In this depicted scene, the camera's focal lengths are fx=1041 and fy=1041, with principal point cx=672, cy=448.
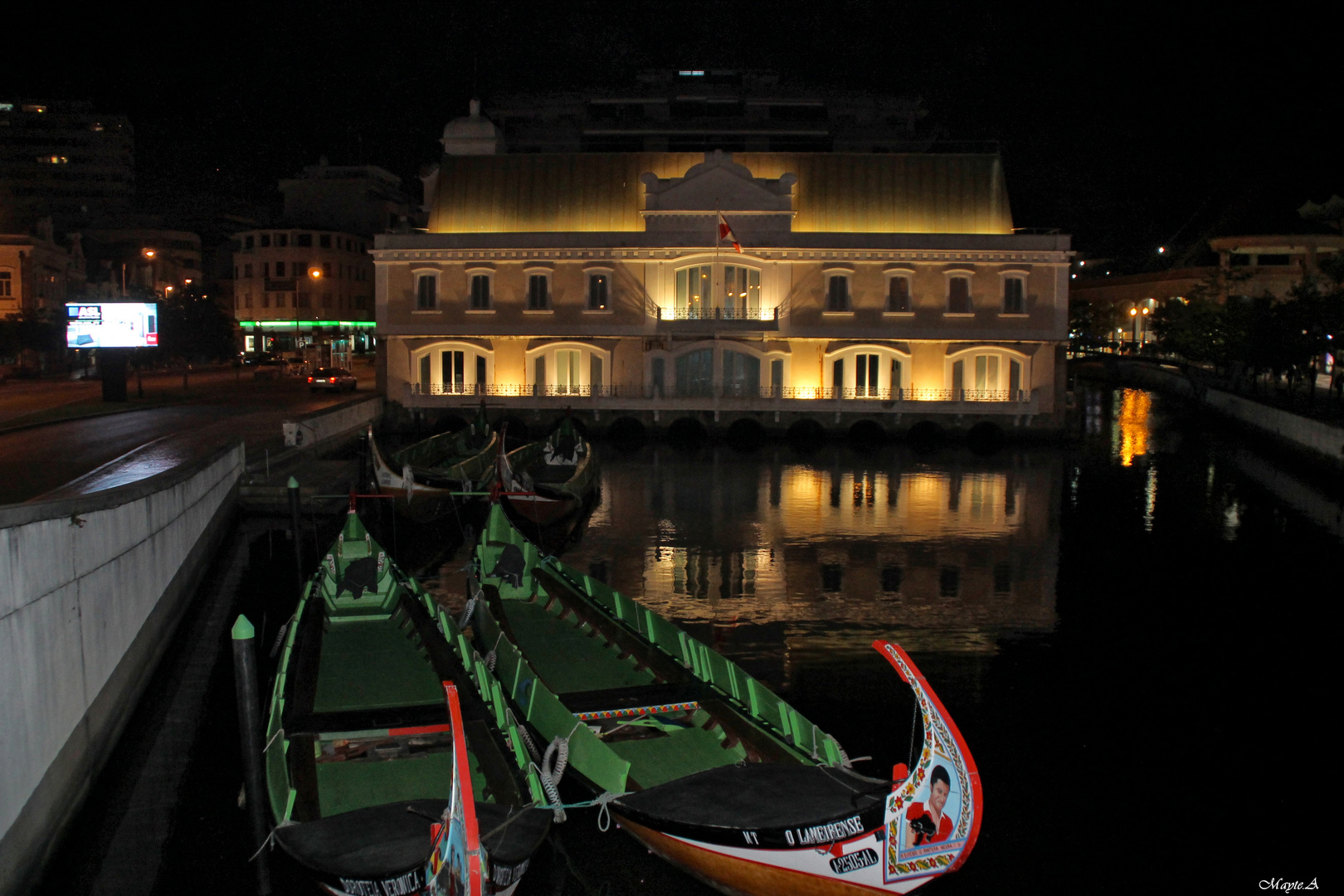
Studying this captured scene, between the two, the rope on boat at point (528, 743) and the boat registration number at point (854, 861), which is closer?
the boat registration number at point (854, 861)

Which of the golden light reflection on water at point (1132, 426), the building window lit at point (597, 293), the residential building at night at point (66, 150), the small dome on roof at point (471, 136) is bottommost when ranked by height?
the golden light reflection on water at point (1132, 426)

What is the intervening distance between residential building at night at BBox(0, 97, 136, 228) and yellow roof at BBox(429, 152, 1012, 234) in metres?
105

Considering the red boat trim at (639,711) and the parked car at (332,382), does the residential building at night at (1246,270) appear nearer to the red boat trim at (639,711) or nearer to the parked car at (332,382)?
the parked car at (332,382)

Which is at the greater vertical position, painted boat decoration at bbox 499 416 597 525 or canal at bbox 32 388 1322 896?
painted boat decoration at bbox 499 416 597 525

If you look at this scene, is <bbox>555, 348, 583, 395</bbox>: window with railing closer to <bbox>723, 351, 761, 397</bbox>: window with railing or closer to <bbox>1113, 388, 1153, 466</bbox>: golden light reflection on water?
<bbox>723, 351, 761, 397</bbox>: window with railing

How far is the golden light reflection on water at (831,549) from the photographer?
20.3 meters

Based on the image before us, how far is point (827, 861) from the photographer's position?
9172 millimetres

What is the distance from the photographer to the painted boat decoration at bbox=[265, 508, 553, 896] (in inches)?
347

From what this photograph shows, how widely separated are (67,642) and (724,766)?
776cm

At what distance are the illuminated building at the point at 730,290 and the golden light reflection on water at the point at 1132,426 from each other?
3.86 meters

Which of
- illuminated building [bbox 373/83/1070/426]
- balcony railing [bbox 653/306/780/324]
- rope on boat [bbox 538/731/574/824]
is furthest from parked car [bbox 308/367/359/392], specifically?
rope on boat [bbox 538/731/574/824]

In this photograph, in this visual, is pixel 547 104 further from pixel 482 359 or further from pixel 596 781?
pixel 596 781

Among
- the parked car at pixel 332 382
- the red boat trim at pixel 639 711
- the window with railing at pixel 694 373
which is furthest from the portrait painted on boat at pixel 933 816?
the parked car at pixel 332 382

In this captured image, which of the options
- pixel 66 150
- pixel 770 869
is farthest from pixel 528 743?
pixel 66 150
